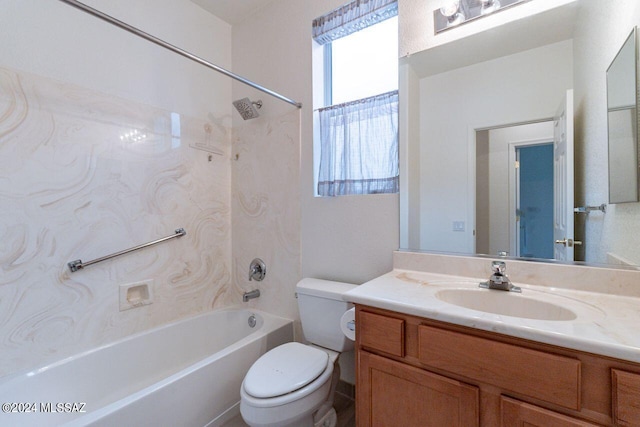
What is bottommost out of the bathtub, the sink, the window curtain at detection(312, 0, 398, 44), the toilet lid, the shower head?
the bathtub

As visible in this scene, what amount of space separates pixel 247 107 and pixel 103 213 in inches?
43.7

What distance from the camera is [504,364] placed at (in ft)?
2.52

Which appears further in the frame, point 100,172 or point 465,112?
point 100,172

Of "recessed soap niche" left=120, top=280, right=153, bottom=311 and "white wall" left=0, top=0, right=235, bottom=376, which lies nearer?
"white wall" left=0, top=0, right=235, bottom=376

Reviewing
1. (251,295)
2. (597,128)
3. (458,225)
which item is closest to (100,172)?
(251,295)

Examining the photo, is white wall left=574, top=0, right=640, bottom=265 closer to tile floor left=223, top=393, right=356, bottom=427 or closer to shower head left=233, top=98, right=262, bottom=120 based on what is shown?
tile floor left=223, top=393, right=356, bottom=427

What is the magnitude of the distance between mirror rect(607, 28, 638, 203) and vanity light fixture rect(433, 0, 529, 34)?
48cm

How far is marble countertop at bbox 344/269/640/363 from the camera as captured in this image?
67 centimetres

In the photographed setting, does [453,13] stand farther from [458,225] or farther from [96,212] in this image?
[96,212]

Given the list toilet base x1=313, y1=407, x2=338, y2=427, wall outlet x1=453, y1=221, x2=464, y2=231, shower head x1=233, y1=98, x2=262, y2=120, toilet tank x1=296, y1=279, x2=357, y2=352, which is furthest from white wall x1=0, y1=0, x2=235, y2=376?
wall outlet x1=453, y1=221, x2=464, y2=231

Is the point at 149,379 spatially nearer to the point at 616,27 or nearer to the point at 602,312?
the point at 602,312

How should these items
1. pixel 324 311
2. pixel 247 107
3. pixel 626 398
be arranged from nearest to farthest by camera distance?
1. pixel 626 398
2. pixel 324 311
3. pixel 247 107

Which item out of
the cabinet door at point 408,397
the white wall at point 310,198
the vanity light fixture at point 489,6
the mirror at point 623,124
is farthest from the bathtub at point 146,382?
the vanity light fixture at point 489,6

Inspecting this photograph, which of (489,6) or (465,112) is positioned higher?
(489,6)
